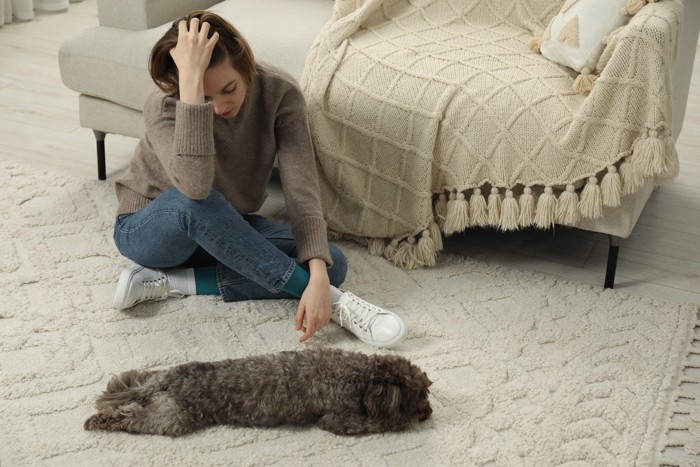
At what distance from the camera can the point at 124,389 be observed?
1581mm

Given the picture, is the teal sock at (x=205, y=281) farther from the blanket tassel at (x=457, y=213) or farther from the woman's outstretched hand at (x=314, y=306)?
the blanket tassel at (x=457, y=213)

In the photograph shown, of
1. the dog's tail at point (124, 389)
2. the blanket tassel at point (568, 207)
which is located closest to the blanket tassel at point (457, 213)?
the blanket tassel at point (568, 207)

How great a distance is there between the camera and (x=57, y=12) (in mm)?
3920

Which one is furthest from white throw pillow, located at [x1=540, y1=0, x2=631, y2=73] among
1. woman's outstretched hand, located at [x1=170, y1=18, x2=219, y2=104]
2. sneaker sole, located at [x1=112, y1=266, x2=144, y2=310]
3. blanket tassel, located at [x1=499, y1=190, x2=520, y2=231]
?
sneaker sole, located at [x1=112, y1=266, x2=144, y2=310]

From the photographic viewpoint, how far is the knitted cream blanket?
188 cm

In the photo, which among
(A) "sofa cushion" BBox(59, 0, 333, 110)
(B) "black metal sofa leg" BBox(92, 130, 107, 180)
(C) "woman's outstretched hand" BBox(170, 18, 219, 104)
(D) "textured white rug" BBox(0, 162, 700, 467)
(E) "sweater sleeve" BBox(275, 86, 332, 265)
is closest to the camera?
(D) "textured white rug" BBox(0, 162, 700, 467)

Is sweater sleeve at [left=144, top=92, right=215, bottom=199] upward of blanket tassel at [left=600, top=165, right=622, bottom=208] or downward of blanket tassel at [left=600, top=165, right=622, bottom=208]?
upward

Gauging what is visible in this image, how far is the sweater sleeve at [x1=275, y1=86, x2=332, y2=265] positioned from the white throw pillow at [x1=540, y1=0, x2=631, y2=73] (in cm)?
60

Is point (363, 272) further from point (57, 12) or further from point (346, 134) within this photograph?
point (57, 12)

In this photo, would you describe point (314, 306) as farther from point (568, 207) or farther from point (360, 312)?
point (568, 207)

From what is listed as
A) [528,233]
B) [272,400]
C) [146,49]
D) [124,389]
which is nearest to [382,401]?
[272,400]

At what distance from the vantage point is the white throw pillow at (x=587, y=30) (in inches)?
77.6

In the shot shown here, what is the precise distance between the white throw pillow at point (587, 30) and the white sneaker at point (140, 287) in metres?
1.00

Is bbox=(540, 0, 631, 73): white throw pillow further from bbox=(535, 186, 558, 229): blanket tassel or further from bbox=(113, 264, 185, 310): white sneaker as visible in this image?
bbox=(113, 264, 185, 310): white sneaker
